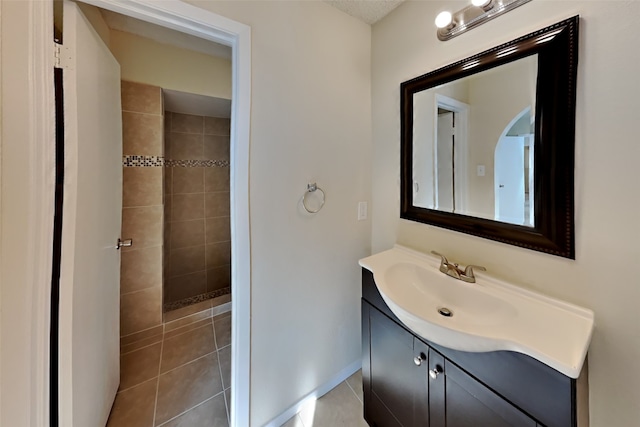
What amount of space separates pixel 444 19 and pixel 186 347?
8.94 feet

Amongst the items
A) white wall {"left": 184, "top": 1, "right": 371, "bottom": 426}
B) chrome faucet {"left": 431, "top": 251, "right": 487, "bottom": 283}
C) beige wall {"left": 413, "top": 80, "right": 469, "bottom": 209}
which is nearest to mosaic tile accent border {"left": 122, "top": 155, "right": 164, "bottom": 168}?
white wall {"left": 184, "top": 1, "right": 371, "bottom": 426}

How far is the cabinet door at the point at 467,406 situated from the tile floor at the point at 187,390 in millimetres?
669

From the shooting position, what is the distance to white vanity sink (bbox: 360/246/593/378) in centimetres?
67

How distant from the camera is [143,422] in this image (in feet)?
4.34

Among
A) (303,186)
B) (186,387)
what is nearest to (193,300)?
(186,387)

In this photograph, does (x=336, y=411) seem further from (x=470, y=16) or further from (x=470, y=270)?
(x=470, y=16)

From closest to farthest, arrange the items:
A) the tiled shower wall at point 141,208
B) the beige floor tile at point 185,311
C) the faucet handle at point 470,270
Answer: the faucet handle at point 470,270 → the tiled shower wall at point 141,208 → the beige floor tile at point 185,311

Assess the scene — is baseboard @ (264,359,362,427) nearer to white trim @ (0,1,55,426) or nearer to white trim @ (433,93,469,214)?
white trim @ (0,1,55,426)

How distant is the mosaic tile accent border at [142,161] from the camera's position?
6.07 ft

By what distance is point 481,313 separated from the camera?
3.25 ft

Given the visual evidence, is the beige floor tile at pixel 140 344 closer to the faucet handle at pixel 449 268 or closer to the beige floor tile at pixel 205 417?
the beige floor tile at pixel 205 417

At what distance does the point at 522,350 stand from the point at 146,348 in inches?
95.0

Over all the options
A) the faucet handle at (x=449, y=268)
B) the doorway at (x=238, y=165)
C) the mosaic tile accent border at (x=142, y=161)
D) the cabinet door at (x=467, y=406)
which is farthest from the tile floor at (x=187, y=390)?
the mosaic tile accent border at (x=142, y=161)

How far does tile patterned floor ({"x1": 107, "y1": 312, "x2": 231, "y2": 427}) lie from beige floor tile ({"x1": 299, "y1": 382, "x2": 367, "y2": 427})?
484mm
